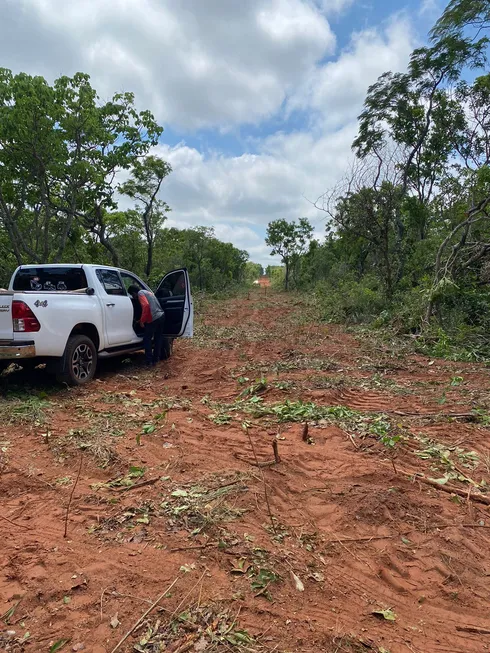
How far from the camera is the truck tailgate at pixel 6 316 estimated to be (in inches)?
207

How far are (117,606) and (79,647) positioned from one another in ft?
0.85

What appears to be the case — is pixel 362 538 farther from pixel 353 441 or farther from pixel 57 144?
pixel 57 144

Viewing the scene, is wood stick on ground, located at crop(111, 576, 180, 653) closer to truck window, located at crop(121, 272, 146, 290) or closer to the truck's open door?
the truck's open door

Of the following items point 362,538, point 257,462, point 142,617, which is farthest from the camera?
point 257,462

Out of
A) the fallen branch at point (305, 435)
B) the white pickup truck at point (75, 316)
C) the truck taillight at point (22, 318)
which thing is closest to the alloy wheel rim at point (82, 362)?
the white pickup truck at point (75, 316)

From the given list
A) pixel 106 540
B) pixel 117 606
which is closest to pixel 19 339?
pixel 106 540

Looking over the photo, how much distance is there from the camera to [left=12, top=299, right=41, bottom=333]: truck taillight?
5.25 meters

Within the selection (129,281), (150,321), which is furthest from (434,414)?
(129,281)

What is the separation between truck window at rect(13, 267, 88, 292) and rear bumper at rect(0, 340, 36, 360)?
1.54 metres

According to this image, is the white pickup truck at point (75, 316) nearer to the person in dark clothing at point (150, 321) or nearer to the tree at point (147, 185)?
the person in dark clothing at point (150, 321)

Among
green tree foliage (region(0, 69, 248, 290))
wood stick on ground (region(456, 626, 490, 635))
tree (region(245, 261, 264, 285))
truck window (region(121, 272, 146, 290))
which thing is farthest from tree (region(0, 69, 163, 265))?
tree (region(245, 261, 264, 285))

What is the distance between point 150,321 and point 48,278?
1.74 m

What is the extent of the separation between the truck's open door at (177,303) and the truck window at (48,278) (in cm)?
187

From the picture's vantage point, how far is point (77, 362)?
20.1ft
